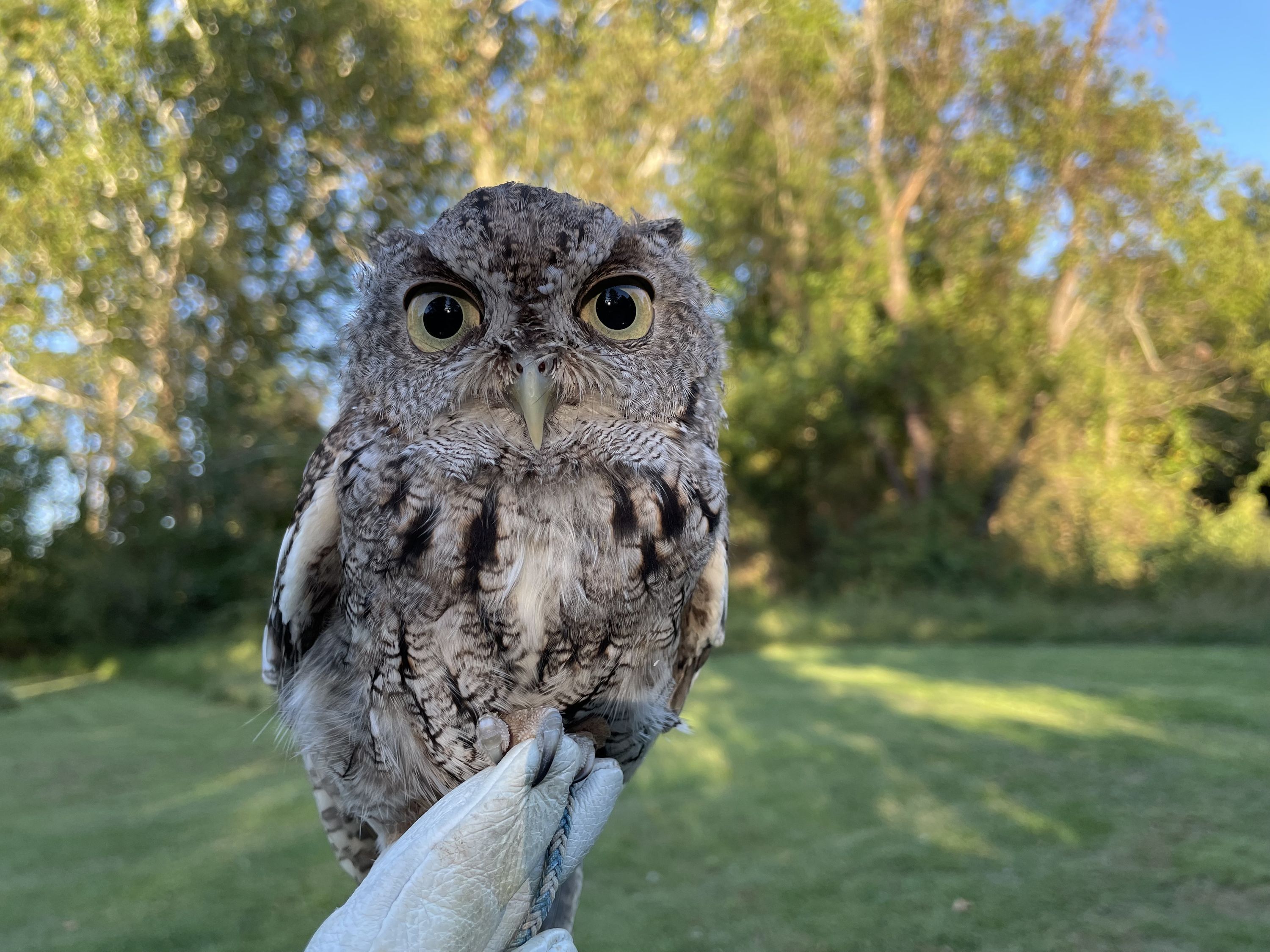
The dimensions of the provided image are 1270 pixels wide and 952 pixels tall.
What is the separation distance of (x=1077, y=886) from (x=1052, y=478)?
350 inches

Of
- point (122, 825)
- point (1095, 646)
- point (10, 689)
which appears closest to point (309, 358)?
point (10, 689)

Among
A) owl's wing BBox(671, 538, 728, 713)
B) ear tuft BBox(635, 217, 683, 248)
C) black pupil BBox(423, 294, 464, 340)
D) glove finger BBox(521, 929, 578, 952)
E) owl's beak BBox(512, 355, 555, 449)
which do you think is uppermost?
ear tuft BBox(635, 217, 683, 248)

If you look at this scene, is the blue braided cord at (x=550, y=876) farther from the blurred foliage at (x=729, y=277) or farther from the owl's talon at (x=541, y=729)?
the blurred foliage at (x=729, y=277)

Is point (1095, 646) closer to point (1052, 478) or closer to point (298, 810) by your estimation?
point (1052, 478)

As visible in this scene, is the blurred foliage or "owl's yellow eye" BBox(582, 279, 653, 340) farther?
the blurred foliage

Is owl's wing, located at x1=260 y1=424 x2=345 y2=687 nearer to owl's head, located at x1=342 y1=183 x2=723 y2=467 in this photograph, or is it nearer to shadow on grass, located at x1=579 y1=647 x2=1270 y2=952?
owl's head, located at x1=342 y1=183 x2=723 y2=467

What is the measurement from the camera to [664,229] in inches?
49.5

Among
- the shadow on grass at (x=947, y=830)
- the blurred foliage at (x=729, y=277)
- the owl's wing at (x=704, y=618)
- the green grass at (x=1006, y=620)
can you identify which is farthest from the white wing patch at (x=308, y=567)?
the blurred foliage at (x=729, y=277)

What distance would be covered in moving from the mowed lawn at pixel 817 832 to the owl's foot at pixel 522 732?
0.74 metres

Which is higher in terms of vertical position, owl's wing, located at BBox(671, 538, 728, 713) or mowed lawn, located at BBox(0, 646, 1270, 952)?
owl's wing, located at BBox(671, 538, 728, 713)

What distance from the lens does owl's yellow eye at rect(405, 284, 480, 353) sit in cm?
108

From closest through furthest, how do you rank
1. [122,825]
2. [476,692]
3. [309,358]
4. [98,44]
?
1. [476,692]
2. [122,825]
3. [98,44]
4. [309,358]

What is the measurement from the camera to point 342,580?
1270 millimetres

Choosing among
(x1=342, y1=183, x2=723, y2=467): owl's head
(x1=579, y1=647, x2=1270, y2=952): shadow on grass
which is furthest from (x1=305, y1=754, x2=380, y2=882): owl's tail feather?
(x1=579, y1=647, x2=1270, y2=952): shadow on grass
